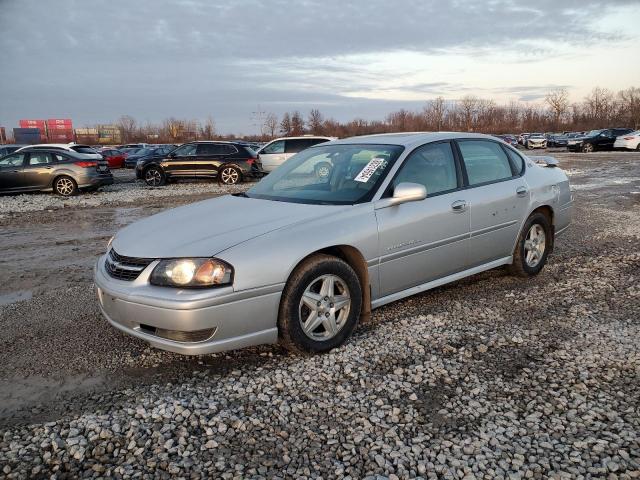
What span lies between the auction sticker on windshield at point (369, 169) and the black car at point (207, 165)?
1400 centimetres

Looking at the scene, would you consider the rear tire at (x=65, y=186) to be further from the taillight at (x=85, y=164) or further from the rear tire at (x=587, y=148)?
the rear tire at (x=587, y=148)

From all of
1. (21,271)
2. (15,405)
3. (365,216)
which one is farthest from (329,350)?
(21,271)

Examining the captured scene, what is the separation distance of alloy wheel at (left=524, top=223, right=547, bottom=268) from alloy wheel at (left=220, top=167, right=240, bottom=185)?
535 inches

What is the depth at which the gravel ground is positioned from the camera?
7.95 ft

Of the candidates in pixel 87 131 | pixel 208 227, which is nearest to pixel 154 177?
pixel 208 227

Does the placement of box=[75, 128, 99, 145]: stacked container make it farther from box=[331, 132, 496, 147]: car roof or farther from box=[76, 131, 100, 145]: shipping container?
box=[331, 132, 496, 147]: car roof

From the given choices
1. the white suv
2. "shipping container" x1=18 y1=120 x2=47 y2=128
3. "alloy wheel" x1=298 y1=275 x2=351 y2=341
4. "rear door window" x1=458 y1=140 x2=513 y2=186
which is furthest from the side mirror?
"shipping container" x1=18 y1=120 x2=47 y2=128

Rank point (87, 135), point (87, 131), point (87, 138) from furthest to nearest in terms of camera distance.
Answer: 1. point (87, 131)
2. point (87, 135)
3. point (87, 138)

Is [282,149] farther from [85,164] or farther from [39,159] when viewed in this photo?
[39,159]

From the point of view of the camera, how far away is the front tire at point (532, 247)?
5.13 metres

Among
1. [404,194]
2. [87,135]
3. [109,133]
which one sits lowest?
[404,194]

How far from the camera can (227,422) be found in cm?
276

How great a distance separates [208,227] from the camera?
3.56 meters

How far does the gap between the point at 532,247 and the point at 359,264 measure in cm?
247
